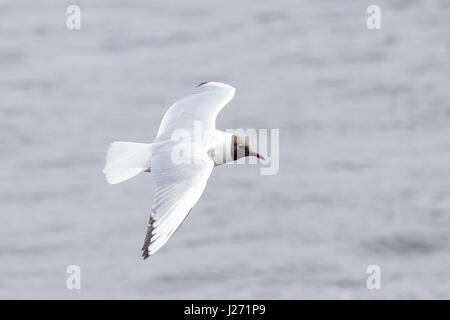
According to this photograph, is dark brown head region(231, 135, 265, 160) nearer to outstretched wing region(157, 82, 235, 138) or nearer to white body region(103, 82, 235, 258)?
white body region(103, 82, 235, 258)

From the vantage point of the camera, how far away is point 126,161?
197 inches

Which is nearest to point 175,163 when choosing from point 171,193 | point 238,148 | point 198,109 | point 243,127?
point 171,193

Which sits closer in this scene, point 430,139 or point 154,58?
point 430,139

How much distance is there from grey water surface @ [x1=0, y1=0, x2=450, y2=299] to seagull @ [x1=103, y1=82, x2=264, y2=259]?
4.44 feet

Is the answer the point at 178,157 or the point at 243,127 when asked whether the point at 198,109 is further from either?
the point at 243,127

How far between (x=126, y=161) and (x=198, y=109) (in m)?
0.72

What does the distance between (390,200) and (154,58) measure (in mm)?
3447

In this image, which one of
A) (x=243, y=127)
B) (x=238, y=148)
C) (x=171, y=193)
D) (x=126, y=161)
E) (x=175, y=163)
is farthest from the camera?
(x=243, y=127)

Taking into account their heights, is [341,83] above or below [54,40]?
below

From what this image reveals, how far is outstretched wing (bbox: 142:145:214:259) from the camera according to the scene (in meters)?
4.29

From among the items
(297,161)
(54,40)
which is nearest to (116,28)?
(54,40)

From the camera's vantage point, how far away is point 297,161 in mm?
7824

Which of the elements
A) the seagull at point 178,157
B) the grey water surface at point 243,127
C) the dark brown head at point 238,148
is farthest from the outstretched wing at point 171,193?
the grey water surface at point 243,127
